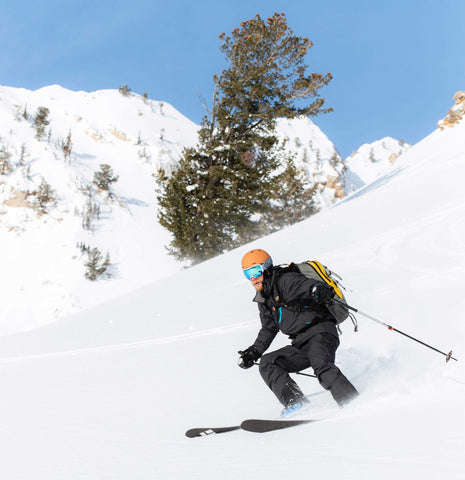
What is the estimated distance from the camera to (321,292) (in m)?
2.82

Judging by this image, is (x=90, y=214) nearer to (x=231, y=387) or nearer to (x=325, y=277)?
(x=231, y=387)

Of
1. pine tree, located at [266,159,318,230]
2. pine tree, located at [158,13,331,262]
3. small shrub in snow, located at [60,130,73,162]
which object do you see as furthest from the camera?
small shrub in snow, located at [60,130,73,162]

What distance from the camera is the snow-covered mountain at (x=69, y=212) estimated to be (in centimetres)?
2362

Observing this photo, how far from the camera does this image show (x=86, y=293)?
76.9 feet

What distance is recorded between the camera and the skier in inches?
107

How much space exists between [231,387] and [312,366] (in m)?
1.12

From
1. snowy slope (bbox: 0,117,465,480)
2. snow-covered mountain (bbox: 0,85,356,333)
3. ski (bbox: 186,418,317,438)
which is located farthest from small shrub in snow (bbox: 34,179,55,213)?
ski (bbox: 186,418,317,438)

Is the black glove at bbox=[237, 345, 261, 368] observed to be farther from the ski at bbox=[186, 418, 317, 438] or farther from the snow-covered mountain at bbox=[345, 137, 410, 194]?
the snow-covered mountain at bbox=[345, 137, 410, 194]

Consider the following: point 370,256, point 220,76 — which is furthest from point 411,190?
point 220,76

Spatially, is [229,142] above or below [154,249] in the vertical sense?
above

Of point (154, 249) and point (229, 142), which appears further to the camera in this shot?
point (154, 249)

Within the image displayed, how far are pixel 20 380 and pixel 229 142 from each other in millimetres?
14383

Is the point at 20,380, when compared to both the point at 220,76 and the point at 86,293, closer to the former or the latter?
the point at 220,76

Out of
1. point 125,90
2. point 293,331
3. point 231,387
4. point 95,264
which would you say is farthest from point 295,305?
point 125,90
